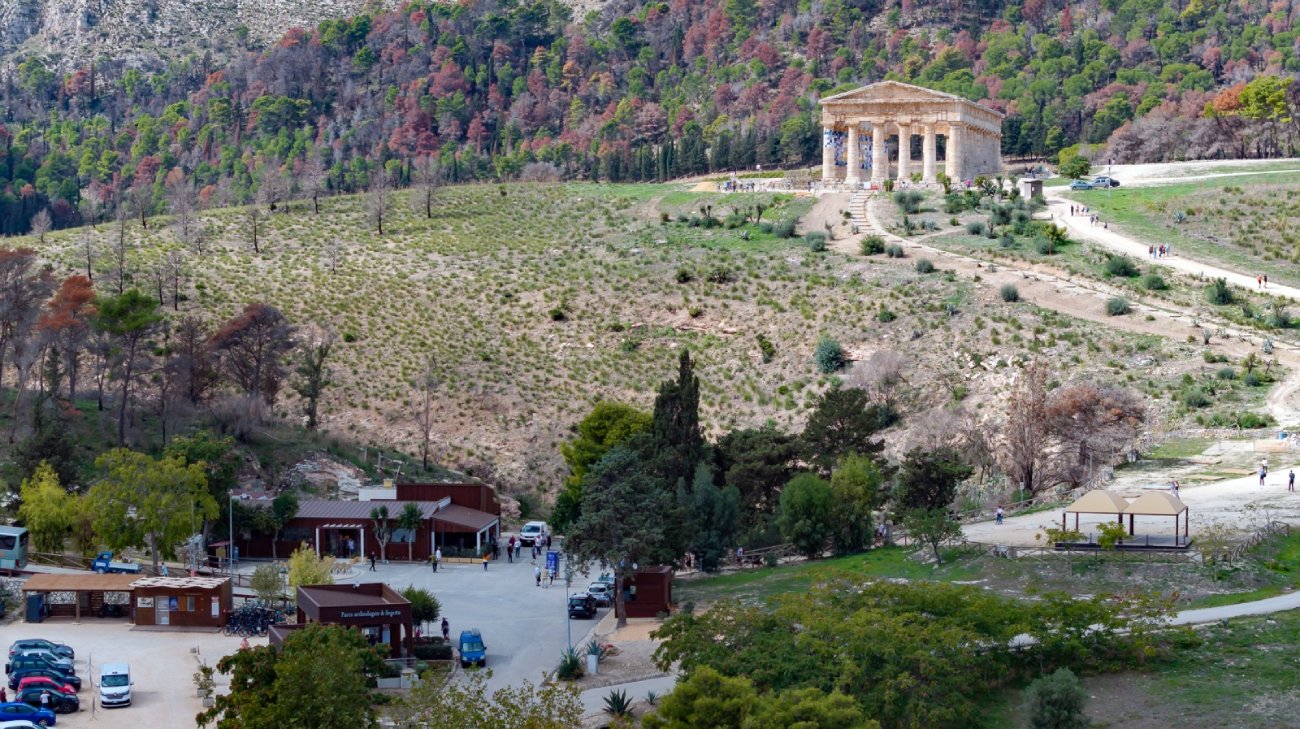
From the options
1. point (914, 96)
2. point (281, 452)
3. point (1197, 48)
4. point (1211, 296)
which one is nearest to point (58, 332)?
point (281, 452)

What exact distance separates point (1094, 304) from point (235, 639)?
45513 mm

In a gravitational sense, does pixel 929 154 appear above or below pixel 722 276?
above

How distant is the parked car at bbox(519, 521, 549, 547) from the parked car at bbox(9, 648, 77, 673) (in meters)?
23.1

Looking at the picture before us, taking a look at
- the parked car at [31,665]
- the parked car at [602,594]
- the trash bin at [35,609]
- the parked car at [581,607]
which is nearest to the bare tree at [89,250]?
the trash bin at [35,609]

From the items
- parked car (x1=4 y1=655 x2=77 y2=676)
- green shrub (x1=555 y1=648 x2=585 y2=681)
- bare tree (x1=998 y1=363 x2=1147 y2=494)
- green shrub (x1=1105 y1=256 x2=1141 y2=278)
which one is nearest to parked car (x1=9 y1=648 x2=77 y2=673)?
parked car (x1=4 y1=655 x2=77 y2=676)

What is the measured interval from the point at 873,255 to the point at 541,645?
47.4 m

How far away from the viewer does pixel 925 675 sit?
3862cm

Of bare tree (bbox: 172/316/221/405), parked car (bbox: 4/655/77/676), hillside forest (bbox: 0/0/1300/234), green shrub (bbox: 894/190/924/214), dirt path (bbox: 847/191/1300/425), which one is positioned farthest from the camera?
hillside forest (bbox: 0/0/1300/234)

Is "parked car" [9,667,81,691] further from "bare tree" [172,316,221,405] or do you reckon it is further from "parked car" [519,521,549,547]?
"bare tree" [172,316,221,405]

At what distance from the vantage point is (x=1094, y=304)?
8188cm

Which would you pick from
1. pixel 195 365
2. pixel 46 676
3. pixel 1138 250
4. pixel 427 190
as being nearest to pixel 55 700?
pixel 46 676

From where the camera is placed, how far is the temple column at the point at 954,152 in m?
111

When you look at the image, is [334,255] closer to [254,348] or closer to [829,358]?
[254,348]

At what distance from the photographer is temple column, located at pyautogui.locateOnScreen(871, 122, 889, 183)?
11231 centimetres
